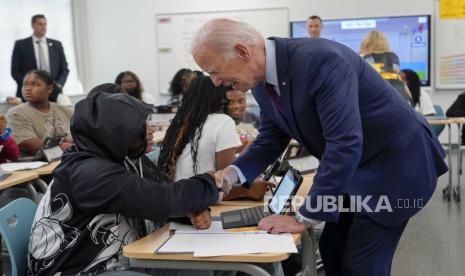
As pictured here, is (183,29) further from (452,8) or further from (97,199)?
(97,199)

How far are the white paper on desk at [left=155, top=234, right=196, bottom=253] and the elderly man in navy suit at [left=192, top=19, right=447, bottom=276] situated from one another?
0.81ft

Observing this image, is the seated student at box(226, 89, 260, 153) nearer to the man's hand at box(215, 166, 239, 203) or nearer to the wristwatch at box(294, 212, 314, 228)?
the man's hand at box(215, 166, 239, 203)

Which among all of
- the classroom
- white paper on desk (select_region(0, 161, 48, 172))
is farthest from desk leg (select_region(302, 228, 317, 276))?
white paper on desk (select_region(0, 161, 48, 172))

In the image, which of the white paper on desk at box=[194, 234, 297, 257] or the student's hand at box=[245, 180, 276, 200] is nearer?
the white paper on desk at box=[194, 234, 297, 257]

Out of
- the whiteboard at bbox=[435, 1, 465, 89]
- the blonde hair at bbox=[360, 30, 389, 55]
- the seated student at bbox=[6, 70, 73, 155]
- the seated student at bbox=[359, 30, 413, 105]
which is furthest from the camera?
the whiteboard at bbox=[435, 1, 465, 89]

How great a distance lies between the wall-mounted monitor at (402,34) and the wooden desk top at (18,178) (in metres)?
5.08

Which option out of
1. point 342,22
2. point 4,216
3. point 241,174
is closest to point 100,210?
point 4,216

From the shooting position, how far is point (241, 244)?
151cm

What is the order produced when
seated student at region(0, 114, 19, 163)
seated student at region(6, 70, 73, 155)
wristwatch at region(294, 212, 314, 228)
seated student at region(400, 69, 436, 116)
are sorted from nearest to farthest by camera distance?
wristwatch at region(294, 212, 314, 228) → seated student at region(0, 114, 19, 163) → seated student at region(6, 70, 73, 155) → seated student at region(400, 69, 436, 116)

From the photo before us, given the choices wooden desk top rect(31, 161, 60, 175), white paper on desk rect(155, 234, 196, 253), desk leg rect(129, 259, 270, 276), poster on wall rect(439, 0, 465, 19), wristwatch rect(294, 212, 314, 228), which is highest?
poster on wall rect(439, 0, 465, 19)

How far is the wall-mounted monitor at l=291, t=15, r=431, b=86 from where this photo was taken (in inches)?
276

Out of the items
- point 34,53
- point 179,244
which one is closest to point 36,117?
point 34,53

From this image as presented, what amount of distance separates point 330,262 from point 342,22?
5948 millimetres

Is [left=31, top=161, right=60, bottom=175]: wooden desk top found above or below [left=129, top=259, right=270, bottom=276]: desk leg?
below
